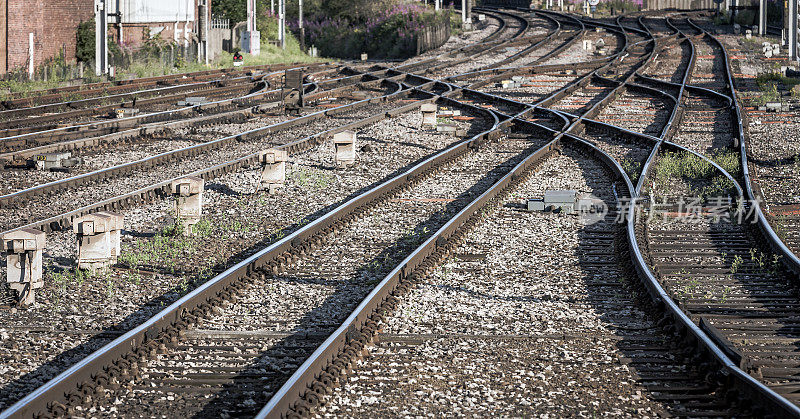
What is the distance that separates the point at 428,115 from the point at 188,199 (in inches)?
411

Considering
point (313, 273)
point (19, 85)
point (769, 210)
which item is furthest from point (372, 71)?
point (313, 273)

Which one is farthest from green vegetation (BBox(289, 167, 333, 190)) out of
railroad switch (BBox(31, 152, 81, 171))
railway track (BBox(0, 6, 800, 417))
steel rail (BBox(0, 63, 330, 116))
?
steel rail (BBox(0, 63, 330, 116))

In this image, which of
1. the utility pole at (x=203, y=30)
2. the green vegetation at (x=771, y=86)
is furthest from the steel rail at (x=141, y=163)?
the utility pole at (x=203, y=30)

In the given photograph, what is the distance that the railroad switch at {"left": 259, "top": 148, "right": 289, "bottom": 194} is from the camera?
46.4ft

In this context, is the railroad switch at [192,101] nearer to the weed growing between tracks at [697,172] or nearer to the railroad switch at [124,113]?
the railroad switch at [124,113]

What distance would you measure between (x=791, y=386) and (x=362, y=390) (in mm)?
2755

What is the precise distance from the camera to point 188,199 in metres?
12.0

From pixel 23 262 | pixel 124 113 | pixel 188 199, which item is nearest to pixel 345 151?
pixel 188 199

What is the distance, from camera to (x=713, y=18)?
58.6 metres

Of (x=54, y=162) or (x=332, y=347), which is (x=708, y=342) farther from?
(x=54, y=162)

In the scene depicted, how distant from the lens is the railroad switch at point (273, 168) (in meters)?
14.2

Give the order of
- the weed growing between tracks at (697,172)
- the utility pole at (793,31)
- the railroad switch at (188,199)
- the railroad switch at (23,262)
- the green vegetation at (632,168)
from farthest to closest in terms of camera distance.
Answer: the utility pole at (793,31)
the green vegetation at (632,168)
the weed growing between tracks at (697,172)
the railroad switch at (188,199)
the railroad switch at (23,262)

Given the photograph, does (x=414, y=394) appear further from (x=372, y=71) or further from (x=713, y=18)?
(x=713, y=18)

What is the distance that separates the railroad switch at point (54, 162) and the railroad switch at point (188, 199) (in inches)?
173
